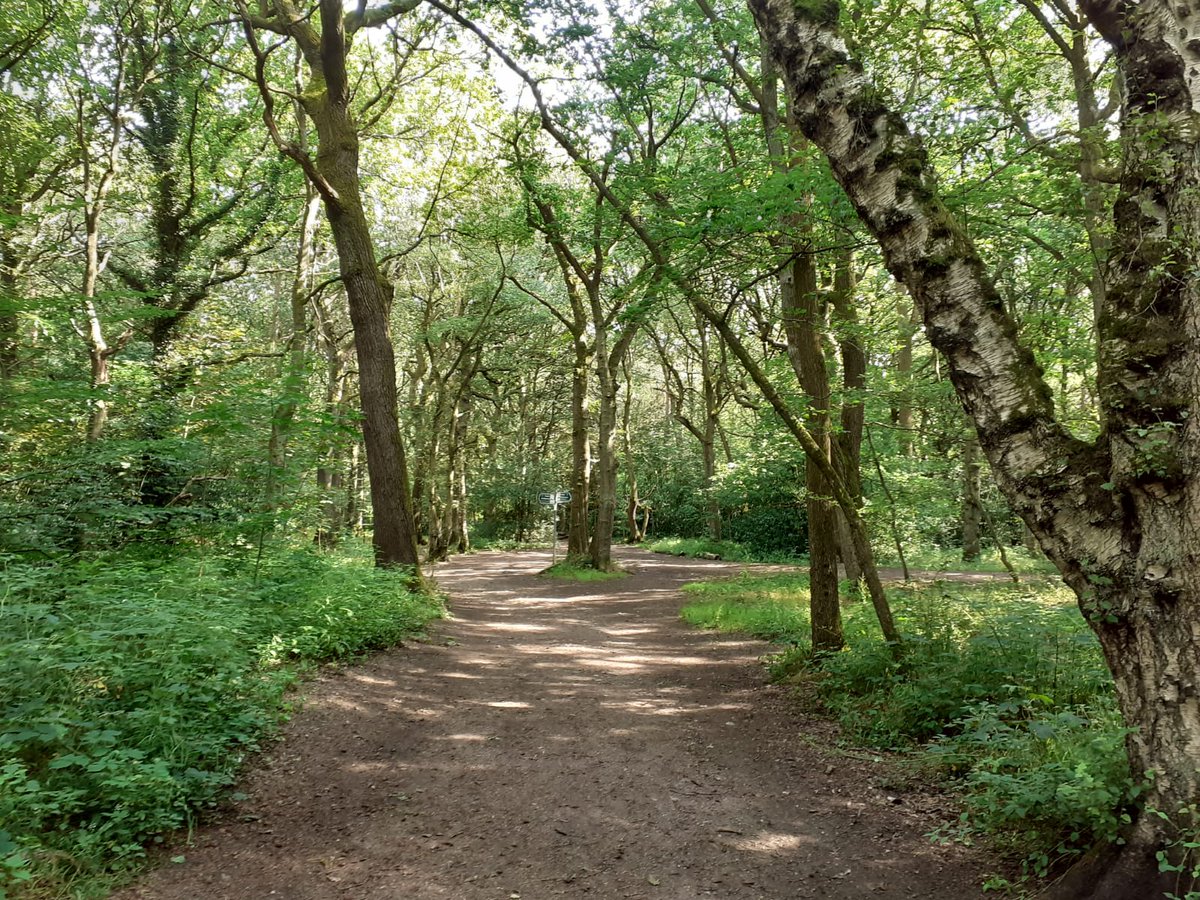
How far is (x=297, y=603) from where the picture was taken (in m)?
7.08

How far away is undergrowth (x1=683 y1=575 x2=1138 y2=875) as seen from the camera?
290cm

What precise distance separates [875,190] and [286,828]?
4.75 m

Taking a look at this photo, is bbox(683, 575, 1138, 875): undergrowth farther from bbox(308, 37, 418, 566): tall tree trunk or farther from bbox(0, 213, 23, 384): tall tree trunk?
bbox(0, 213, 23, 384): tall tree trunk

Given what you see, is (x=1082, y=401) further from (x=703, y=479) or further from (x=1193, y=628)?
(x=1193, y=628)

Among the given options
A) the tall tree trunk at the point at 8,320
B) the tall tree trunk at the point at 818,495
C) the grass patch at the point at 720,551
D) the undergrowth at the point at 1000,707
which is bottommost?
the grass patch at the point at 720,551

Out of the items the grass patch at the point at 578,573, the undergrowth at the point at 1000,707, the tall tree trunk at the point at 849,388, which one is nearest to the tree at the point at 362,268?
the undergrowth at the point at 1000,707

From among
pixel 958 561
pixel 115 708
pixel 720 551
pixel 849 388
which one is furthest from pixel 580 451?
pixel 115 708

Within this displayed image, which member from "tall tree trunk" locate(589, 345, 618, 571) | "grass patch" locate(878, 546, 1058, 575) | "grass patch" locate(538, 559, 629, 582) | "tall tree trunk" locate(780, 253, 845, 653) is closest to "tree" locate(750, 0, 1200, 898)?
"tall tree trunk" locate(780, 253, 845, 653)

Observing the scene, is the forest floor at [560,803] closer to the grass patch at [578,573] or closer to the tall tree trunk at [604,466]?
the grass patch at [578,573]

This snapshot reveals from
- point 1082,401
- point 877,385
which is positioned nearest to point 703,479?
point 1082,401

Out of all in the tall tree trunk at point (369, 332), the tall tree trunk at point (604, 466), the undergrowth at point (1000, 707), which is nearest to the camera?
the undergrowth at point (1000, 707)

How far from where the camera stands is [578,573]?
1730cm

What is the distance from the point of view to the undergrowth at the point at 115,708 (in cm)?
295

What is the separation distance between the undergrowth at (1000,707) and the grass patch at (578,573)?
9468 millimetres
